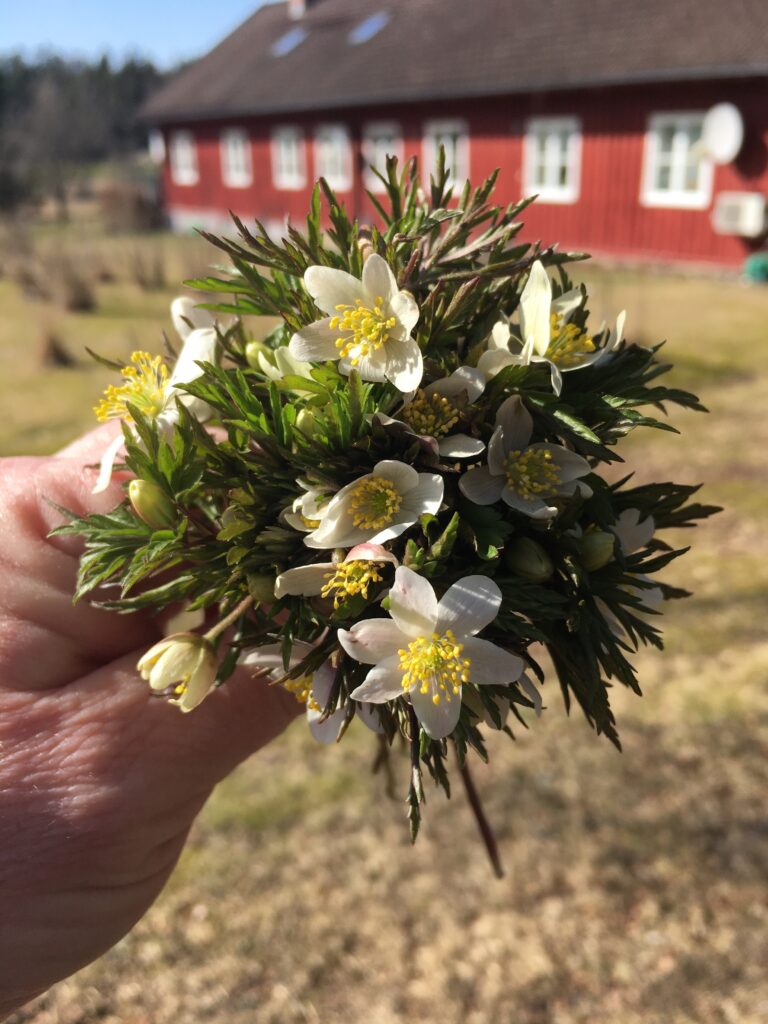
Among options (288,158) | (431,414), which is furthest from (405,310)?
(288,158)

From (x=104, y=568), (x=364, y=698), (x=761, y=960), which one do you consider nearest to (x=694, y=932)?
(x=761, y=960)

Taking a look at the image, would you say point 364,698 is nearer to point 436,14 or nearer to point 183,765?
point 183,765

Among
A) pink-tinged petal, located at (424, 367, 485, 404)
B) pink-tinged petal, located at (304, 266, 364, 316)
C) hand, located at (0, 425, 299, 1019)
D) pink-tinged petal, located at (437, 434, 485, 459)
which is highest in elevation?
pink-tinged petal, located at (304, 266, 364, 316)

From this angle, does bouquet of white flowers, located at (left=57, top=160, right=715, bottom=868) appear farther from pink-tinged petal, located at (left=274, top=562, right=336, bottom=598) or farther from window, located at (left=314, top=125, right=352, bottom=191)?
window, located at (left=314, top=125, right=352, bottom=191)

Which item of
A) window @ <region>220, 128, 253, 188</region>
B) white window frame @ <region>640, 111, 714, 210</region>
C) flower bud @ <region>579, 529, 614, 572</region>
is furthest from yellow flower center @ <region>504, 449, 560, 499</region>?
window @ <region>220, 128, 253, 188</region>

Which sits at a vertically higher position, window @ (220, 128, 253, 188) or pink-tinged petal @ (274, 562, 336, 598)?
window @ (220, 128, 253, 188)

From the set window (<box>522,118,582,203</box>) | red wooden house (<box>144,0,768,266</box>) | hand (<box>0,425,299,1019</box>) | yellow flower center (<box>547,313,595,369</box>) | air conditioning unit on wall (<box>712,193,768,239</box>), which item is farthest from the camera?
window (<box>522,118,582,203</box>)

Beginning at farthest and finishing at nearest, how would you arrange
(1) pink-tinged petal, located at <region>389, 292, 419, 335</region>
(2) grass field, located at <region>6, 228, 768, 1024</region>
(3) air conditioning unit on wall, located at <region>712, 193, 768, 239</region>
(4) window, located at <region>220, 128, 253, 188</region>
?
1. (4) window, located at <region>220, 128, 253, 188</region>
2. (3) air conditioning unit on wall, located at <region>712, 193, 768, 239</region>
3. (2) grass field, located at <region>6, 228, 768, 1024</region>
4. (1) pink-tinged petal, located at <region>389, 292, 419, 335</region>

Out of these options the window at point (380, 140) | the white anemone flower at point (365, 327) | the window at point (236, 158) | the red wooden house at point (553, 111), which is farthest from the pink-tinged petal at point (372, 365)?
the window at point (236, 158)
